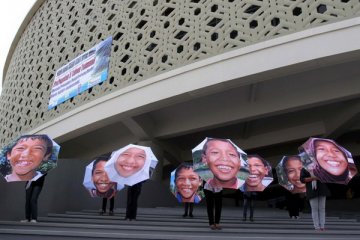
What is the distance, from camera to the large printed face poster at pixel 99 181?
27.2 feet

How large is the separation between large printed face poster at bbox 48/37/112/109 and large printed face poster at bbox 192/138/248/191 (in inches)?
516

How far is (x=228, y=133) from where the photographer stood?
20906mm

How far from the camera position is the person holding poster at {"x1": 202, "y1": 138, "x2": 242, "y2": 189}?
546 centimetres

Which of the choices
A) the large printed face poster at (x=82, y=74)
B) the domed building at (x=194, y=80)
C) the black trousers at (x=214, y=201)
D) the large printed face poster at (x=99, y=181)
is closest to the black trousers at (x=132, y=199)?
the large printed face poster at (x=99, y=181)

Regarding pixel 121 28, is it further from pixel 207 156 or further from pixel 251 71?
pixel 207 156

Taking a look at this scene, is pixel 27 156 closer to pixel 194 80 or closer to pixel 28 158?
pixel 28 158

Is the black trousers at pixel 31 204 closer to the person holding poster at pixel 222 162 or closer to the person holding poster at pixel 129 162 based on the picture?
the person holding poster at pixel 129 162

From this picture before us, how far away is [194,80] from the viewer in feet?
45.6

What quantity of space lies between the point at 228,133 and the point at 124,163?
47.8ft

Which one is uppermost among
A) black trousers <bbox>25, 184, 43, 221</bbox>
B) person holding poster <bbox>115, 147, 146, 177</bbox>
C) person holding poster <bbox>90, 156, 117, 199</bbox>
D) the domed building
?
the domed building

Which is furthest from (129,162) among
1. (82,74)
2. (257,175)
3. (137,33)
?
(82,74)

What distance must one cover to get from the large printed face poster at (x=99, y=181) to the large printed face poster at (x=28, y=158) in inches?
72.5

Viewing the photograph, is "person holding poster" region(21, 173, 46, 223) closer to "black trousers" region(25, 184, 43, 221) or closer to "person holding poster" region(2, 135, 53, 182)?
"black trousers" region(25, 184, 43, 221)

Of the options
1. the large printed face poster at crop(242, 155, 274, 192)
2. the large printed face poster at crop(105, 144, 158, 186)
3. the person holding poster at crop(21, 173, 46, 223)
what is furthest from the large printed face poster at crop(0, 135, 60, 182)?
the large printed face poster at crop(242, 155, 274, 192)
